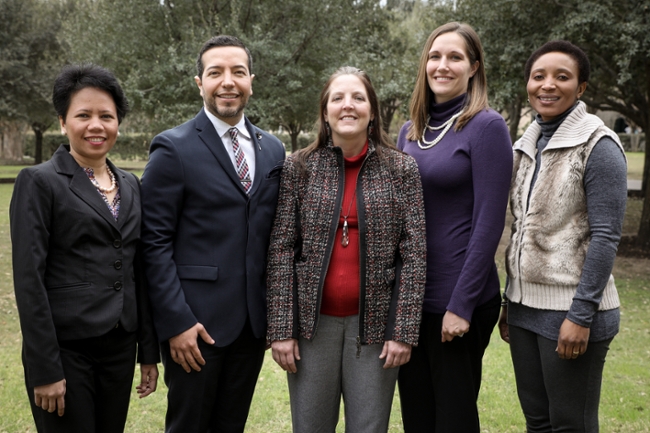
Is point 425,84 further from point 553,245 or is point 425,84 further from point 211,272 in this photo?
point 211,272

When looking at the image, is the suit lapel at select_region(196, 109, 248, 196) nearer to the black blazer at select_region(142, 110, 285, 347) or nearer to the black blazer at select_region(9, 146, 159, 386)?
the black blazer at select_region(142, 110, 285, 347)

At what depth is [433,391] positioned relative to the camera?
3051 mm

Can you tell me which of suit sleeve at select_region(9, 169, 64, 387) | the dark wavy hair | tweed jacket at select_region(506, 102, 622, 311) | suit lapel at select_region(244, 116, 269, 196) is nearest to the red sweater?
the dark wavy hair

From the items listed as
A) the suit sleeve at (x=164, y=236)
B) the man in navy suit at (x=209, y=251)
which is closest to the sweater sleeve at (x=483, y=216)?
the man in navy suit at (x=209, y=251)

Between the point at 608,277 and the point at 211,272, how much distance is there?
1940 millimetres

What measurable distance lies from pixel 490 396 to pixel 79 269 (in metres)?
4.00

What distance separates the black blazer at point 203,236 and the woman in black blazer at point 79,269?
0.41 ft

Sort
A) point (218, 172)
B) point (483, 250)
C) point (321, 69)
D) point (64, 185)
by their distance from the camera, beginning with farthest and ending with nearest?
1. point (321, 69)
2. point (218, 172)
3. point (483, 250)
4. point (64, 185)

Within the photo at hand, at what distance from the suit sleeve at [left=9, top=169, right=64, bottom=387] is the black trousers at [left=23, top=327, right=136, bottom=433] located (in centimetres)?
11

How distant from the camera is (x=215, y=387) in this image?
9.95ft

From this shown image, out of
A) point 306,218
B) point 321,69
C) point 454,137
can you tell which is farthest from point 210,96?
point 321,69

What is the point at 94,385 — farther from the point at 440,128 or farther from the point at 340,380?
the point at 440,128

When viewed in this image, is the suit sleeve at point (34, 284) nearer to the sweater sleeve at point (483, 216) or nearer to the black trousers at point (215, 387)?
the black trousers at point (215, 387)

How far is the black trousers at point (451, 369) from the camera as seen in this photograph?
291 cm
